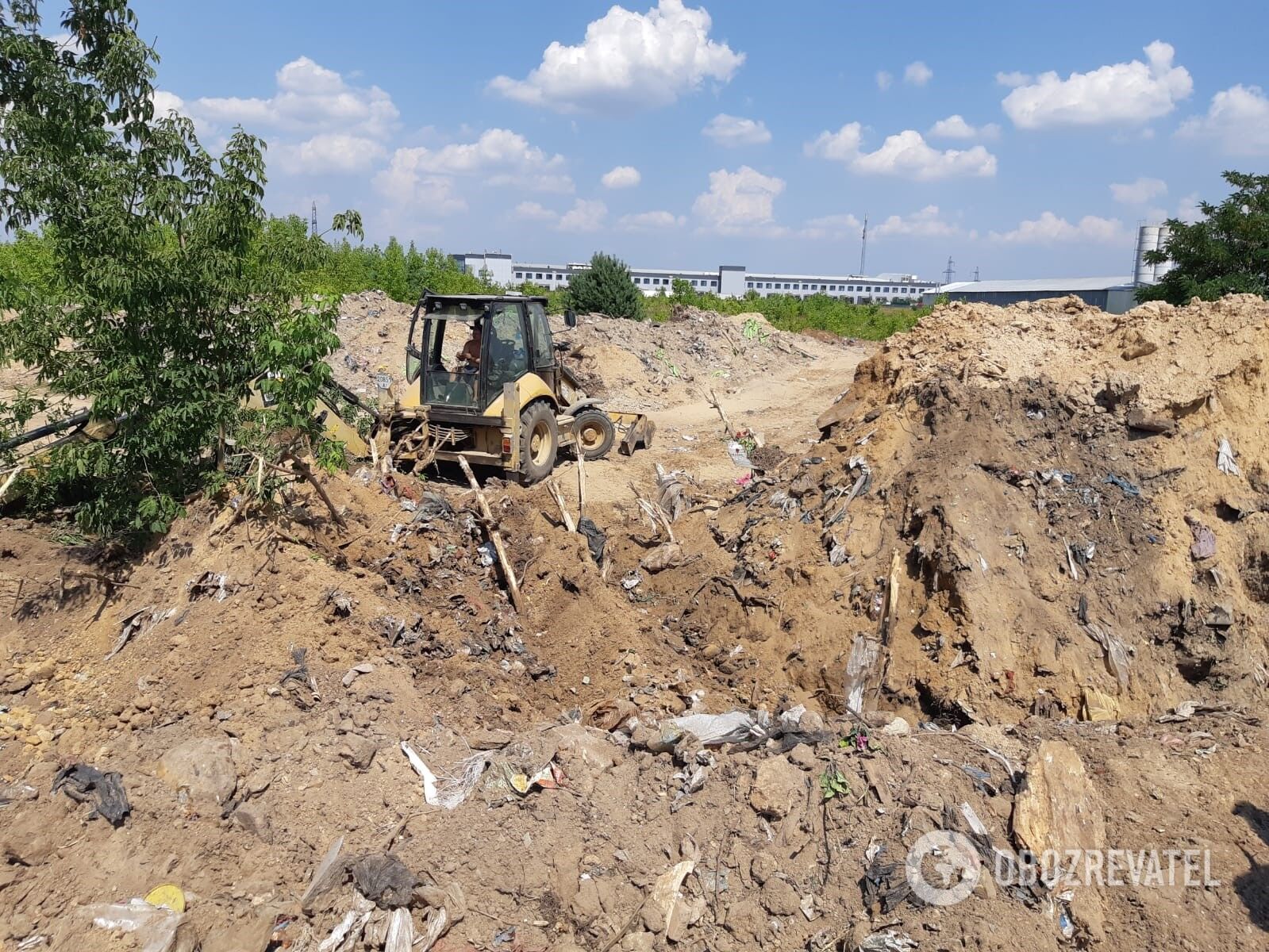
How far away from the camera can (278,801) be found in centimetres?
423

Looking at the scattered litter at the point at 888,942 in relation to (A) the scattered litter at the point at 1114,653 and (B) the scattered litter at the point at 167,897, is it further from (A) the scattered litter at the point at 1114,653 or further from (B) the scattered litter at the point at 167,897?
(A) the scattered litter at the point at 1114,653

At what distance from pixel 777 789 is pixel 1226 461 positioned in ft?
17.6

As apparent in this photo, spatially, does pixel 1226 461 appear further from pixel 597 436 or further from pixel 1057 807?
pixel 597 436

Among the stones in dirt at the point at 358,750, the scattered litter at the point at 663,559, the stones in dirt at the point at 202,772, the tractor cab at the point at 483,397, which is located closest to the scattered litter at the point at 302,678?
the stones in dirt at the point at 358,750

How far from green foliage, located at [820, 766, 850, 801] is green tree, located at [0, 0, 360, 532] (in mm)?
4521

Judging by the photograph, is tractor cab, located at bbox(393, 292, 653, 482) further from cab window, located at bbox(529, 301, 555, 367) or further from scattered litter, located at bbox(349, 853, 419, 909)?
scattered litter, located at bbox(349, 853, 419, 909)

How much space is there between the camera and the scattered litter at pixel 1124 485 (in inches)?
267

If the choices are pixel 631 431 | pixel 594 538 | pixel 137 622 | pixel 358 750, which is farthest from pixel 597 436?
pixel 358 750

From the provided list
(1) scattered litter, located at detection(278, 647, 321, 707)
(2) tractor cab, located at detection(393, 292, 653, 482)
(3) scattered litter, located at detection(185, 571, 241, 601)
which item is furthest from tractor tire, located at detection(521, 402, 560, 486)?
(1) scattered litter, located at detection(278, 647, 321, 707)

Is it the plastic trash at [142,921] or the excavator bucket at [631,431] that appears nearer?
the plastic trash at [142,921]

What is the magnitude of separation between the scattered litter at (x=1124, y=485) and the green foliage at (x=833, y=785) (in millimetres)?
4251

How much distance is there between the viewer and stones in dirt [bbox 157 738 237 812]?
13.6ft

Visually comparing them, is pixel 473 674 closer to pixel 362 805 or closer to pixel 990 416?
pixel 362 805

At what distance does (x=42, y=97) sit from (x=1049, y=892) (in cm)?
769
